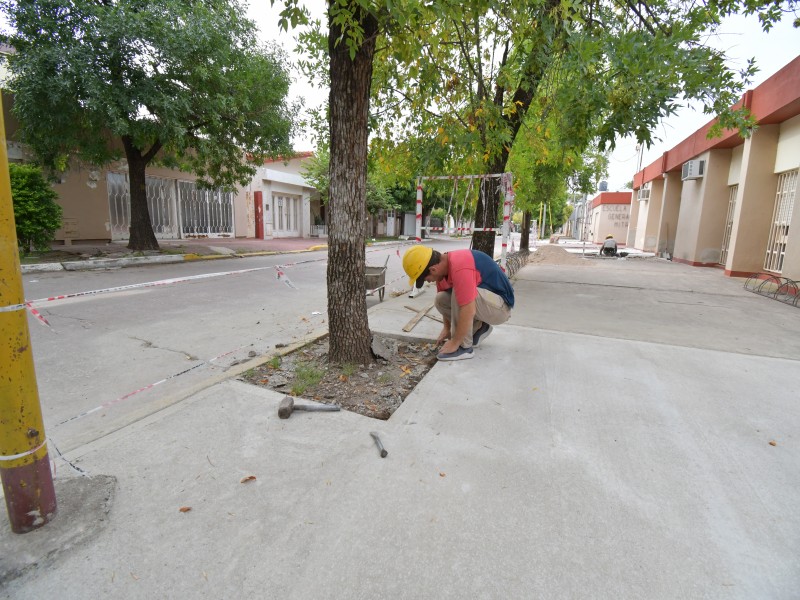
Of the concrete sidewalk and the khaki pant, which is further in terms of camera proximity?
the khaki pant

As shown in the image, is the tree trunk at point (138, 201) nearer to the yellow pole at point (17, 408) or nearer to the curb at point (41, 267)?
the curb at point (41, 267)

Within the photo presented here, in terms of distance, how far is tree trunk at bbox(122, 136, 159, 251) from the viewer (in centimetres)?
1286

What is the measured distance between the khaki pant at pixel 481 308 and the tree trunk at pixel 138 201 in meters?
12.5

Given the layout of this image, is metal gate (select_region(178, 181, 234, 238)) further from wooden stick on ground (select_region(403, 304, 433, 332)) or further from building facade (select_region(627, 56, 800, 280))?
building facade (select_region(627, 56, 800, 280))

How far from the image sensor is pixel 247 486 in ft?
7.42

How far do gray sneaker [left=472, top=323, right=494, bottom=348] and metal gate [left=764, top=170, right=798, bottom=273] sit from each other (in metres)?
10.4

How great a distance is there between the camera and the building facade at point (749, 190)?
31.9ft

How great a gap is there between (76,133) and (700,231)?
19.4 metres

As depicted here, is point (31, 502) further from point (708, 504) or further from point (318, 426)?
point (708, 504)

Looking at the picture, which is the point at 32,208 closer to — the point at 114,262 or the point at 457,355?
the point at 114,262

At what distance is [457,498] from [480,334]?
2.48 meters

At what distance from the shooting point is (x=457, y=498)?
2.19 meters

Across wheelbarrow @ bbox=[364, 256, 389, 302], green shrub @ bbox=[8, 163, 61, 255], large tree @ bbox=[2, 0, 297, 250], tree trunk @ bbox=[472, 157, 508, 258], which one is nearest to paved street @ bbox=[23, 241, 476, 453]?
wheelbarrow @ bbox=[364, 256, 389, 302]

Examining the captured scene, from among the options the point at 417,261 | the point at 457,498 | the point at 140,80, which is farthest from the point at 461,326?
the point at 140,80
